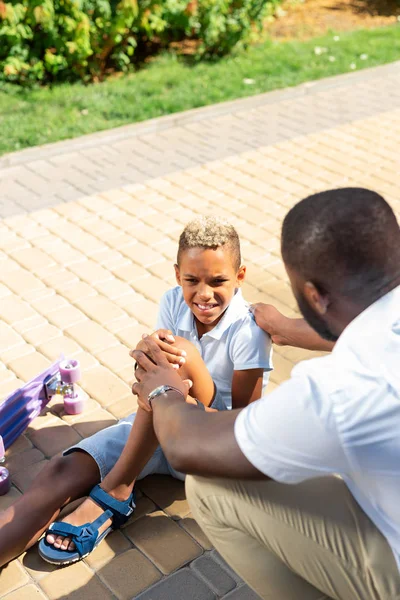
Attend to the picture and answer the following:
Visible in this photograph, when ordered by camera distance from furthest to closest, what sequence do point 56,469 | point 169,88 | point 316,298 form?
point 169,88
point 56,469
point 316,298

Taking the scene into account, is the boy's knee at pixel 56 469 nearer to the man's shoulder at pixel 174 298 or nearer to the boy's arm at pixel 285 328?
the man's shoulder at pixel 174 298

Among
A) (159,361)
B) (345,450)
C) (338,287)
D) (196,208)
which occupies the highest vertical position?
(338,287)

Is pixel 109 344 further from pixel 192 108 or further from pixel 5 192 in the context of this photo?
pixel 192 108

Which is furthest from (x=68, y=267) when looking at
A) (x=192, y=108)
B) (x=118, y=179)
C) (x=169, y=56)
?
(x=169, y=56)

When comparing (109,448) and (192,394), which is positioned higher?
(192,394)

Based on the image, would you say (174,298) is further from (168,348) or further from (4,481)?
(4,481)

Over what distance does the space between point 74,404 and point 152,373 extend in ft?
3.52

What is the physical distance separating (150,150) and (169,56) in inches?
106

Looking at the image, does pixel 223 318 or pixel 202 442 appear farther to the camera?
pixel 223 318

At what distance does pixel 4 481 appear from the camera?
331 cm

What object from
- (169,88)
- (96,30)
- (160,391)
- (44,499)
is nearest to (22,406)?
(44,499)

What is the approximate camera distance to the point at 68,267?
513 cm

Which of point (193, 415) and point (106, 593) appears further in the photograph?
point (106, 593)

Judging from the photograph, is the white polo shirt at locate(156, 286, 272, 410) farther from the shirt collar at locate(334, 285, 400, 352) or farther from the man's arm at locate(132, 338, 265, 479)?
the shirt collar at locate(334, 285, 400, 352)
